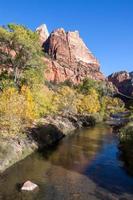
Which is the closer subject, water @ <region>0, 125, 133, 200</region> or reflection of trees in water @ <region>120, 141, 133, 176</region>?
water @ <region>0, 125, 133, 200</region>

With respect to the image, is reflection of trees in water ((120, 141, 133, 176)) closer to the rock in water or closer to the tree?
the rock in water

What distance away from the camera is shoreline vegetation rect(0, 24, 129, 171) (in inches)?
2234

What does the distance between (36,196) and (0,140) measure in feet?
57.9

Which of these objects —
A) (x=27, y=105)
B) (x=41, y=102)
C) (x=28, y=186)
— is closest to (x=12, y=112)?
(x=27, y=105)

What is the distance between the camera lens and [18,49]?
8719cm

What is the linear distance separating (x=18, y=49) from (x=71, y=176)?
47.5 metres

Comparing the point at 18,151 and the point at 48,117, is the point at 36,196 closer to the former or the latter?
the point at 18,151

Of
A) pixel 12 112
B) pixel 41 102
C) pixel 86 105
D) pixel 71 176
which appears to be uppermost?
pixel 86 105

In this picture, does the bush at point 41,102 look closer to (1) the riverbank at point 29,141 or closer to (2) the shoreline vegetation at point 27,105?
(2) the shoreline vegetation at point 27,105

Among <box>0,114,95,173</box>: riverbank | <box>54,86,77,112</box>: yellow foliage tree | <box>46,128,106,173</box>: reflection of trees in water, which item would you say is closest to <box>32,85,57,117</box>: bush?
<box>0,114,95,173</box>: riverbank

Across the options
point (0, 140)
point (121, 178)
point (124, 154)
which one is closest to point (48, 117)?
point (124, 154)

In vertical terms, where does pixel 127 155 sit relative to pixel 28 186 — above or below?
above

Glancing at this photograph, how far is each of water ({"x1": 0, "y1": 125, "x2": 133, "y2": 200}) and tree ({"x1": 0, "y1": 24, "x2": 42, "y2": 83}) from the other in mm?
27373

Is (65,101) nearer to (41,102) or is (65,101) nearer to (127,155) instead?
(41,102)
